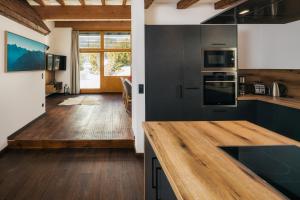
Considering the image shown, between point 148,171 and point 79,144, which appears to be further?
point 79,144

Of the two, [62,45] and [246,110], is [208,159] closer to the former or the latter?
[246,110]

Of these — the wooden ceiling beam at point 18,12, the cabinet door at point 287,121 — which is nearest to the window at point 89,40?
the wooden ceiling beam at point 18,12

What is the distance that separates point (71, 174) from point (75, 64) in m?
9.40

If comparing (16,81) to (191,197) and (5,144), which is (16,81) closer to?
(5,144)

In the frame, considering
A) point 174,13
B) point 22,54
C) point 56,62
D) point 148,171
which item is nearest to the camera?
point 148,171

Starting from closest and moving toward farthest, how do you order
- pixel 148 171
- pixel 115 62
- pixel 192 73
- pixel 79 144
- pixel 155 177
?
pixel 155 177 → pixel 148 171 → pixel 192 73 → pixel 79 144 → pixel 115 62

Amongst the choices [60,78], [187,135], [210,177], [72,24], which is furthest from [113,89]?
[210,177]

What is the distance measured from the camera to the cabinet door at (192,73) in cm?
440

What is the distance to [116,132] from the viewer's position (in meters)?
5.54

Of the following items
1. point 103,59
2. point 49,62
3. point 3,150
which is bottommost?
point 3,150

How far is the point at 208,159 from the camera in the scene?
151cm

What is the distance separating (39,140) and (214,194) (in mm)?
4397

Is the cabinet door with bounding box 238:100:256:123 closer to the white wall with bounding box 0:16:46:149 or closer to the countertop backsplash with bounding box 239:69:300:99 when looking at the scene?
the countertop backsplash with bounding box 239:69:300:99

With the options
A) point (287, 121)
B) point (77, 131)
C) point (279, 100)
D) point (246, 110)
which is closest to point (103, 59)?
point (77, 131)
